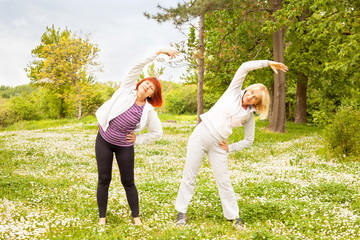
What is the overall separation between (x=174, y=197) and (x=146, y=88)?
2965 mm

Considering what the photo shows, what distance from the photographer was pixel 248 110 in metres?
5.27

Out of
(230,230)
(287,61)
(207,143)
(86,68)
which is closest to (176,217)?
(230,230)

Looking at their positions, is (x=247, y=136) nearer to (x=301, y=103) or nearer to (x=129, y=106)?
(x=129, y=106)

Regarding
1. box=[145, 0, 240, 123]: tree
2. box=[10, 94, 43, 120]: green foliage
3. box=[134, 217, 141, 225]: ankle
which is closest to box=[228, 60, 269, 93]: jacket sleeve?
box=[134, 217, 141, 225]: ankle

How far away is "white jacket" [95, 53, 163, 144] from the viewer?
5059 millimetres

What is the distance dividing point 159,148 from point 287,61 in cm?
1504

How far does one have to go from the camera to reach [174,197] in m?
7.10

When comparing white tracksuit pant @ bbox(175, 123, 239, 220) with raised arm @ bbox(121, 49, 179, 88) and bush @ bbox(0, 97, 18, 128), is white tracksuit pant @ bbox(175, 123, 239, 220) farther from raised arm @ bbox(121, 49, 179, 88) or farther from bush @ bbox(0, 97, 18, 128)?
bush @ bbox(0, 97, 18, 128)

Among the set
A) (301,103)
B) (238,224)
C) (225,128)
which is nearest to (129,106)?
(225,128)

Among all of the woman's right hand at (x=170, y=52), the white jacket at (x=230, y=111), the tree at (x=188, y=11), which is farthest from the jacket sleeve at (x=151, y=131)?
the tree at (x=188, y=11)

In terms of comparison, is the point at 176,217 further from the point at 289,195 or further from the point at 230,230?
the point at 289,195

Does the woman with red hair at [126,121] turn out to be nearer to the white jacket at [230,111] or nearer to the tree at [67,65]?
the white jacket at [230,111]

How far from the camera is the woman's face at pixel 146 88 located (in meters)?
5.20

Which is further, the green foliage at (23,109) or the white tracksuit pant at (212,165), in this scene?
the green foliage at (23,109)
